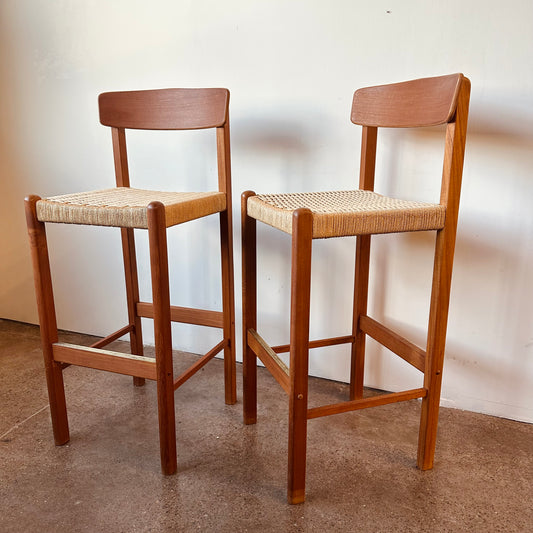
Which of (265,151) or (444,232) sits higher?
(265,151)

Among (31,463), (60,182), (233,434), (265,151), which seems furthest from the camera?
(60,182)

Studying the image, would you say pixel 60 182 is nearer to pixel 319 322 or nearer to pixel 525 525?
Answer: pixel 319 322

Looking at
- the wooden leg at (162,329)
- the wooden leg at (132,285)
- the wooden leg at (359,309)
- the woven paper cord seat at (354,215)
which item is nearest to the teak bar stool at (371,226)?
the woven paper cord seat at (354,215)

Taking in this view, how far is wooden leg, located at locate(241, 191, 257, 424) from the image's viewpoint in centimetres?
120

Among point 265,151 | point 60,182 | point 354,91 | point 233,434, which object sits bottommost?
point 233,434

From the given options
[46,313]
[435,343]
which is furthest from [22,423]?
[435,343]

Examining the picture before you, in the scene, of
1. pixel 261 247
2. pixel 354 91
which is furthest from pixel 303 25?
pixel 261 247

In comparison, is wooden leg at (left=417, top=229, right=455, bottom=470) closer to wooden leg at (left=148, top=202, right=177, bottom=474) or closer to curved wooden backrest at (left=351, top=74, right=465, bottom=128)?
curved wooden backrest at (left=351, top=74, right=465, bottom=128)

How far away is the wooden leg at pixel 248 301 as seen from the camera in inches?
47.3

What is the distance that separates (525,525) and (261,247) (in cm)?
100

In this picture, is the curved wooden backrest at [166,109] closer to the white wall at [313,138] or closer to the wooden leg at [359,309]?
the white wall at [313,138]

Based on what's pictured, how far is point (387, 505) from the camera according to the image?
1030 mm

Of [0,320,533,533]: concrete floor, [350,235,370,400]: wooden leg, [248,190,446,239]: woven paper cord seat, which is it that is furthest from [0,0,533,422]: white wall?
[248,190,446,239]: woven paper cord seat

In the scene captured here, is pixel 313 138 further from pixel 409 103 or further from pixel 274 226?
pixel 274 226
